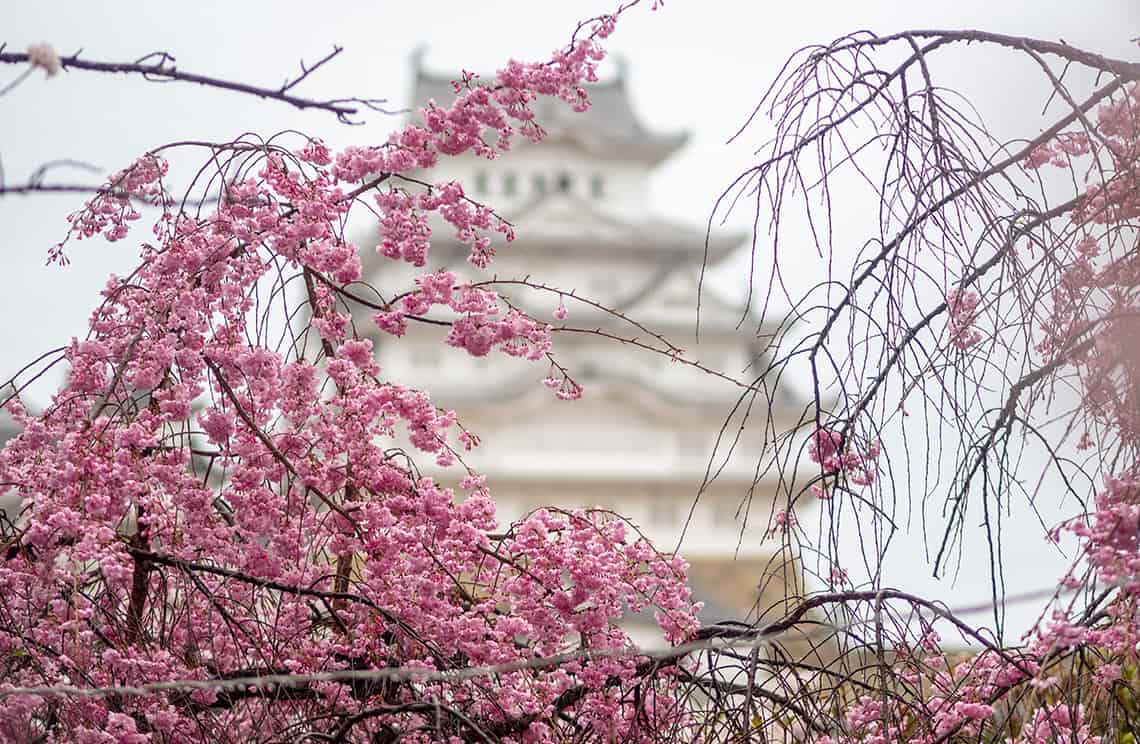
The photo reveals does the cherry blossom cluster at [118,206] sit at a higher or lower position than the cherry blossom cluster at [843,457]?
higher

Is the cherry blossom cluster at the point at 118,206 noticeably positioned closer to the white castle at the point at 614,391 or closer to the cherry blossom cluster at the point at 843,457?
the cherry blossom cluster at the point at 843,457

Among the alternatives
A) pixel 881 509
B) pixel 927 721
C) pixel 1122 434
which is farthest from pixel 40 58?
pixel 927 721

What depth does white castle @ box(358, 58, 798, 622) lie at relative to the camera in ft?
101

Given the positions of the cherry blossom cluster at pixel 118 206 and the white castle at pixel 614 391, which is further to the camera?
the white castle at pixel 614 391

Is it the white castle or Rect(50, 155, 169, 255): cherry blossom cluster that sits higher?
the white castle

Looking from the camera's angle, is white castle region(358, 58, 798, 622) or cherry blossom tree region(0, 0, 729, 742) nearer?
cherry blossom tree region(0, 0, 729, 742)

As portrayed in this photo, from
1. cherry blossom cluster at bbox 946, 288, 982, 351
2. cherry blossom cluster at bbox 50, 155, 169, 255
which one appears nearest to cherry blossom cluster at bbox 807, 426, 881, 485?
cherry blossom cluster at bbox 946, 288, 982, 351

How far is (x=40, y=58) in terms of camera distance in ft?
6.34

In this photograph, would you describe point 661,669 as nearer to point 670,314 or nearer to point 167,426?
point 167,426

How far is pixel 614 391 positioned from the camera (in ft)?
103

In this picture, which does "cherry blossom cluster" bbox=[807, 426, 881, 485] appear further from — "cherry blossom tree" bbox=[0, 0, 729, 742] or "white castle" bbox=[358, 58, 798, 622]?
"white castle" bbox=[358, 58, 798, 622]

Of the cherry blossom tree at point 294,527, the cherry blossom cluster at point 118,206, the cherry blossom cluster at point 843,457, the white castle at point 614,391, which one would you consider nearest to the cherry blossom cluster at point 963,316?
the cherry blossom cluster at point 843,457

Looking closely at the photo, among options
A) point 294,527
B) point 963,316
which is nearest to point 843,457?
point 963,316

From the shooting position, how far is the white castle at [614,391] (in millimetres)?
30812
